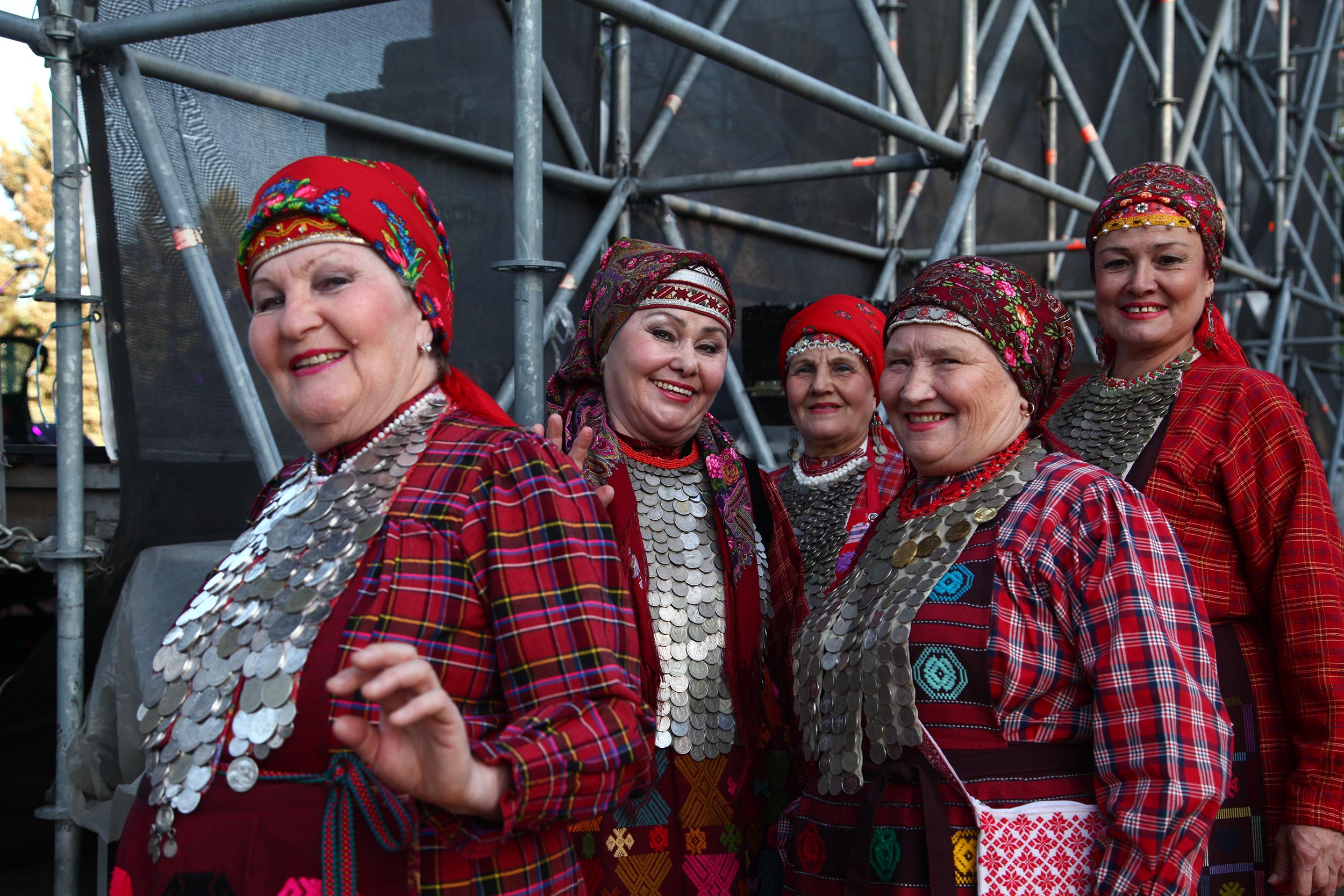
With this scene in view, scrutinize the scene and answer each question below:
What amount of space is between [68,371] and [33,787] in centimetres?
148

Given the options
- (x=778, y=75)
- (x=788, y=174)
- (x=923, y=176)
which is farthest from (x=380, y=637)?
(x=923, y=176)

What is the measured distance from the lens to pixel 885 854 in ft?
5.20

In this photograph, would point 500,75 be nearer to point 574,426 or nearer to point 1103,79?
point 574,426

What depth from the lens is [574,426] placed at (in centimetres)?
226

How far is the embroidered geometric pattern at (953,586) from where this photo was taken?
1.60 m

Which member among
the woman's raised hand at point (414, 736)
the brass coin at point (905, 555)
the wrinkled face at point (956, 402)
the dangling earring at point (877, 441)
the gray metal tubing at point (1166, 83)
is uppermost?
the gray metal tubing at point (1166, 83)

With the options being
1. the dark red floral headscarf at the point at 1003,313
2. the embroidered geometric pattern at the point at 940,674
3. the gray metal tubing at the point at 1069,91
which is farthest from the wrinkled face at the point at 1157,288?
the gray metal tubing at the point at 1069,91

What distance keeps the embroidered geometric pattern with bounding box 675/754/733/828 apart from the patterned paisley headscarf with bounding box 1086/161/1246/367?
1.37m

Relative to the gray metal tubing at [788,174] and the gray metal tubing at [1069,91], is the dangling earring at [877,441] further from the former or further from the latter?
the gray metal tubing at [1069,91]

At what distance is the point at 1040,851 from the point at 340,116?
9.39ft

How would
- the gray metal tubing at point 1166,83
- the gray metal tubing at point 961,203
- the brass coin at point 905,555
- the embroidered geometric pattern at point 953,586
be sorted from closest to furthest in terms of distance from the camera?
the embroidered geometric pattern at point 953,586 → the brass coin at point 905,555 → the gray metal tubing at point 961,203 → the gray metal tubing at point 1166,83

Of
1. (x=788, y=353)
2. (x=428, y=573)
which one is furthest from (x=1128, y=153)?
(x=428, y=573)

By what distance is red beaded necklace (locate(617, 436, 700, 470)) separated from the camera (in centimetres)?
221

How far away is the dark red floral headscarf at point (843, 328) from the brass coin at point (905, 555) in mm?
1081
